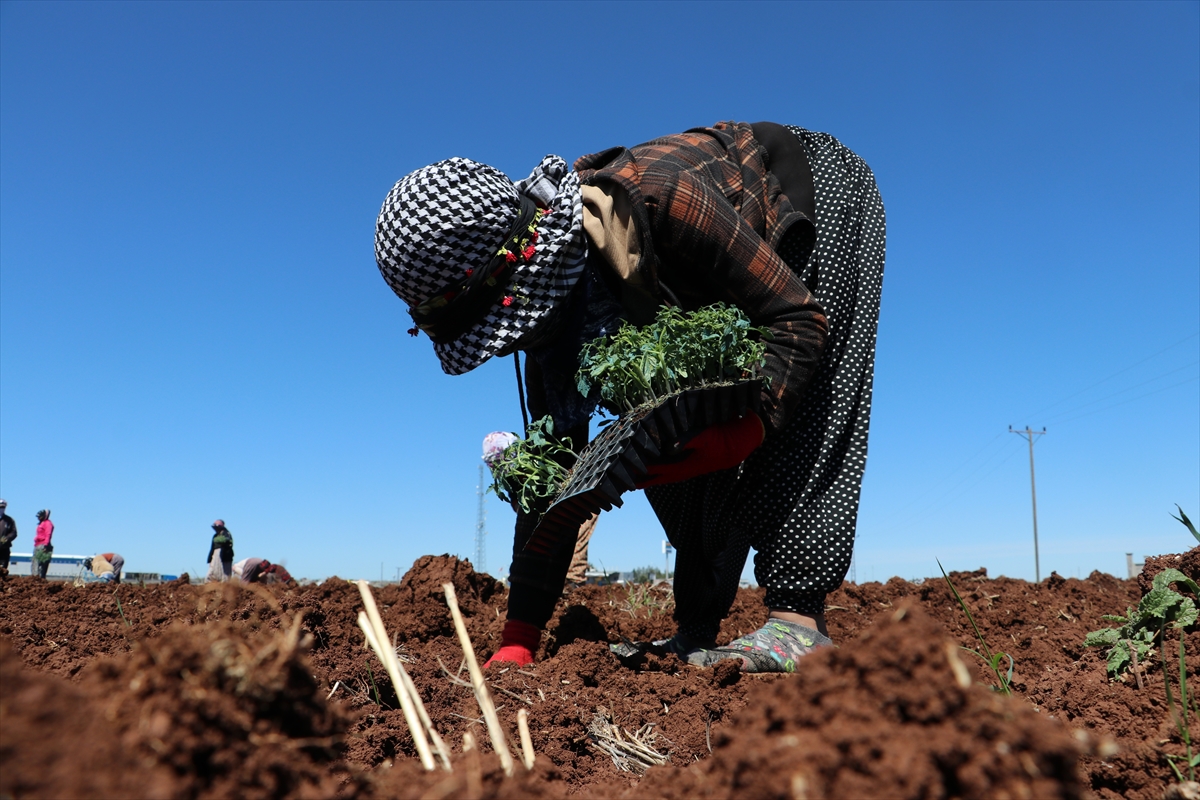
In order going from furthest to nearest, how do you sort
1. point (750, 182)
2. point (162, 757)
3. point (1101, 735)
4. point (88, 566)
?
point (88, 566) → point (750, 182) → point (1101, 735) → point (162, 757)

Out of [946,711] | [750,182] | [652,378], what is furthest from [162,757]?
[750,182]

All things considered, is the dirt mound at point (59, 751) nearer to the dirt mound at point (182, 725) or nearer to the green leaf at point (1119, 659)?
the dirt mound at point (182, 725)

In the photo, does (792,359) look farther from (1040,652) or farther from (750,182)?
(1040,652)

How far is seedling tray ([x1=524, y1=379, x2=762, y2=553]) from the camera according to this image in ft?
6.95

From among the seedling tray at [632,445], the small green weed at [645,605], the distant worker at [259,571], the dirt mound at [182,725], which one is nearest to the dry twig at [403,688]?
the dirt mound at [182,725]

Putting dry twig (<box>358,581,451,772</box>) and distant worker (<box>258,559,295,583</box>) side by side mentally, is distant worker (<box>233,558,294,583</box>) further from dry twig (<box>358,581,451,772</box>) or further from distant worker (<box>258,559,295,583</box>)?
dry twig (<box>358,581,451,772</box>)

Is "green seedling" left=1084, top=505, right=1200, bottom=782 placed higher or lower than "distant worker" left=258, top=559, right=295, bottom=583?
lower

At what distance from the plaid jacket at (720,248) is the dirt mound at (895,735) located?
1.55 meters

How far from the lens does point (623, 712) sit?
2.02 m

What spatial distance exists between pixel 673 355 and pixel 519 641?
1.10m

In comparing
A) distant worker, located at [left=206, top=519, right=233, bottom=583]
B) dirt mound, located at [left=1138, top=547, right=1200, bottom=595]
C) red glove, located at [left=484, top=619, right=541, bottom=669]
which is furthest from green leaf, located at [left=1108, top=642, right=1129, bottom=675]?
distant worker, located at [left=206, top=519, right=233, bottom=583]

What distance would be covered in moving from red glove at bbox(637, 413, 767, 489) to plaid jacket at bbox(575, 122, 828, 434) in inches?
3.6

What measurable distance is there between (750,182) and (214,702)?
7.40ft

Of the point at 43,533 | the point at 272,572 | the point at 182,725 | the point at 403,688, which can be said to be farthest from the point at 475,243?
the point at 43,533
